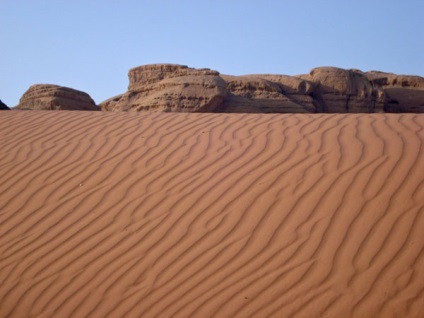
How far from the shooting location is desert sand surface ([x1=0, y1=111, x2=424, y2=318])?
11.8 ft

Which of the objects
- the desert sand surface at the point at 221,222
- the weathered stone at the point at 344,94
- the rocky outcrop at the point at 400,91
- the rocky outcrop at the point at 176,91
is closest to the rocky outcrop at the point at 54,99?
the rocky outcrop at the point at 176,91

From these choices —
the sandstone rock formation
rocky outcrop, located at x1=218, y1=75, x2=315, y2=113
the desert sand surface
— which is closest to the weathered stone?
the sandstone rock formation

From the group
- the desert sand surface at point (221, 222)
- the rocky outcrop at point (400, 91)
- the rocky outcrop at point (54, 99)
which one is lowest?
the desert sand surface at point (221, 222)

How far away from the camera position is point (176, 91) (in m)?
16.9

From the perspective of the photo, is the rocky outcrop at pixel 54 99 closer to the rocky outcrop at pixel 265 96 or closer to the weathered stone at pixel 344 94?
the rocky outcrop at pixel 265 96

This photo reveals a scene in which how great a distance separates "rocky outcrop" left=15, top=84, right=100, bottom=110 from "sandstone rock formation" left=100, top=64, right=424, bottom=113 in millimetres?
1634

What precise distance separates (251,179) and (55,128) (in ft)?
10.7

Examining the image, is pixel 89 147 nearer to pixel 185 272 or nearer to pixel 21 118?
pixel 21 118

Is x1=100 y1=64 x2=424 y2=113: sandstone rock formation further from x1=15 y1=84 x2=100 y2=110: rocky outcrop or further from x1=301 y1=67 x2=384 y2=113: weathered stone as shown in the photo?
x1=15 y1=84 x2=100 y2=110: rocky outcrop

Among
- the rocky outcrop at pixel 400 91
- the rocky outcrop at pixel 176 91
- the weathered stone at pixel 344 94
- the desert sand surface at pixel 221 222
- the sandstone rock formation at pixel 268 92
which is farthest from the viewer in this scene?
the rocky outcrop at pixel 400 91

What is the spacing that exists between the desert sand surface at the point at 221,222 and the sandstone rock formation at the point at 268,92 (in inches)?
419

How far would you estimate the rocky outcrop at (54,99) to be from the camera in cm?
1691

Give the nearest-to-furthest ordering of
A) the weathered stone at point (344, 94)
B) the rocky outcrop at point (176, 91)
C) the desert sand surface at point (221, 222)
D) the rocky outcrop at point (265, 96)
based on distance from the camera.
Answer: the desert sand surface at point (221, 222), the rocky outcrop at point (176, 91), the rocky outcrop at point (265, 96), the weathered stone at point (344, 94)

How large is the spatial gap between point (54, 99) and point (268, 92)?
7439mm
